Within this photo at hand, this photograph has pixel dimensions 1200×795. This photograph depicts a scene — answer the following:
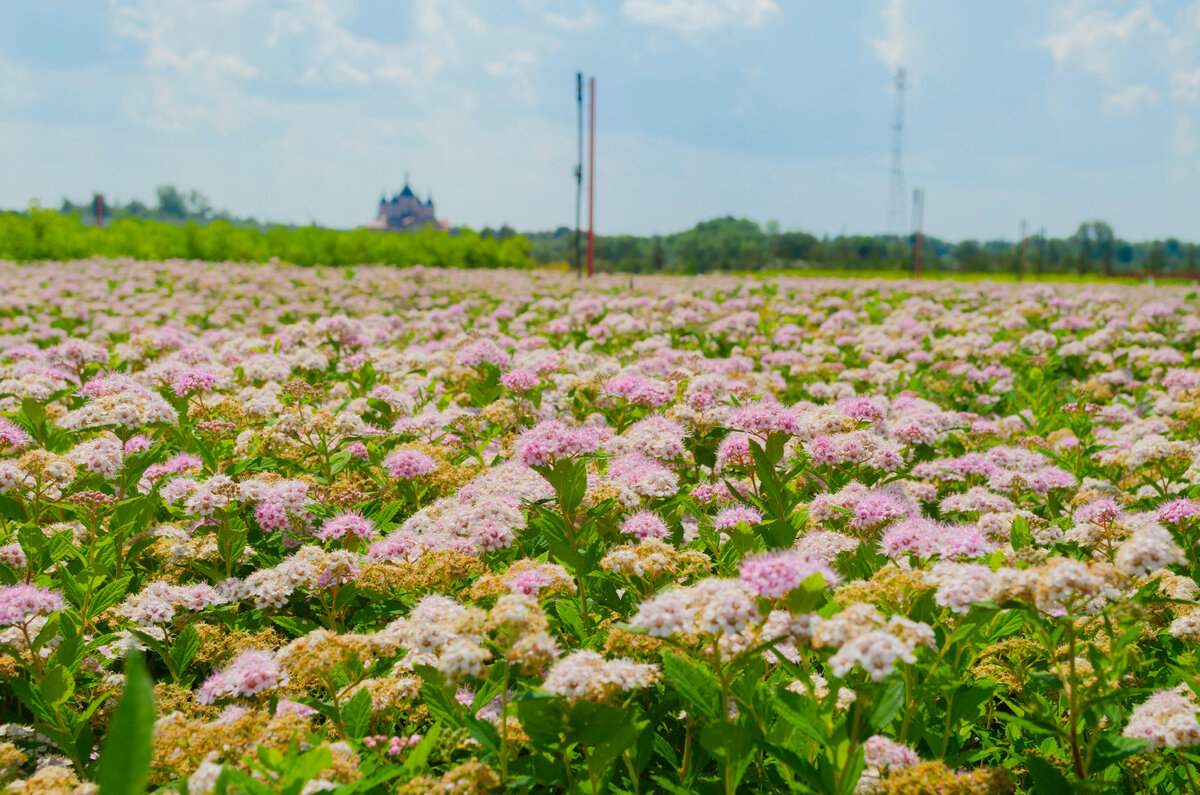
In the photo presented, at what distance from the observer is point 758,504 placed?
3.59 metres

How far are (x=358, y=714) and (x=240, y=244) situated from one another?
1277 inches

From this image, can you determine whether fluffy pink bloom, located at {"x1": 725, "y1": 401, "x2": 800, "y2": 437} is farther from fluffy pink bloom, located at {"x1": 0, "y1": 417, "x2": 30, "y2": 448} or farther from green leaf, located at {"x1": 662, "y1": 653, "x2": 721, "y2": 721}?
fluffy pink bloom, located at {"x1": 0, "y1": 417, "x2": 30, "y2": 448}

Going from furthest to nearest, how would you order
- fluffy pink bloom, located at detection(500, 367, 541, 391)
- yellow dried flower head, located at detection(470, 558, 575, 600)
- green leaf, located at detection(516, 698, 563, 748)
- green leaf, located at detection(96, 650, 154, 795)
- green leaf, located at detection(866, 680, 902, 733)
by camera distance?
fluffy pink bloom, located at detection(500, 367, 541, 391) → yellow dried flower head, located at detection(470, 558, 575, 600) → green leaf, located at detection(516, 698, 563, 748) → green leaf, located at detection(866, 680, 902, 733) → green leaf, located at detection(96, 650, 154, 795)

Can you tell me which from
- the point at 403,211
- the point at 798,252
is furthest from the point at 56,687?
the point at 403,211

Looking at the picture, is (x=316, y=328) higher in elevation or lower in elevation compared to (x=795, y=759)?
higher

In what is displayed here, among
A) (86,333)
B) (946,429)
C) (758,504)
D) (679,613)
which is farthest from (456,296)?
(679,613)

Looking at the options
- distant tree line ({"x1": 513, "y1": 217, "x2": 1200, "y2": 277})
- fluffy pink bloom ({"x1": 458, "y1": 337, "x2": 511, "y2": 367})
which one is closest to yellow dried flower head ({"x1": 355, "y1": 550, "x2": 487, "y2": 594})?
fluffy pink bloom ({"x1": 458, "y1": 337, "x2": 511, "y2": 367})

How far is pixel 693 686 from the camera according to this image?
223 cm

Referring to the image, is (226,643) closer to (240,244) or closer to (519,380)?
(519,380)

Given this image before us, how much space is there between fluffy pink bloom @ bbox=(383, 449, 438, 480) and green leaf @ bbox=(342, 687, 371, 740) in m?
1.79

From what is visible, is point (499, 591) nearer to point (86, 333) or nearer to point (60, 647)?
point (60, 647)

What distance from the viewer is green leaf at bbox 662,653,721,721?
7.26 ft

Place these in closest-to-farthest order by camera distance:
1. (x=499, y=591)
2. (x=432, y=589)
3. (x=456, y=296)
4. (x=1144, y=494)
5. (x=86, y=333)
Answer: (x=499, y=591), (x=432, y=589), (x=1144, y=494), (x=86, y=333), (x=456, y=296)

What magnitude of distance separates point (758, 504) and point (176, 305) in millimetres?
12242
